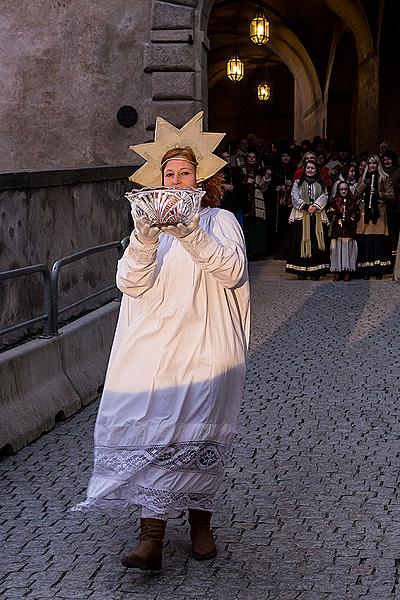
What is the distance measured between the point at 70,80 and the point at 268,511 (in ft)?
41.5

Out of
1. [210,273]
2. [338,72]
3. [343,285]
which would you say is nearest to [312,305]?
[343,285]

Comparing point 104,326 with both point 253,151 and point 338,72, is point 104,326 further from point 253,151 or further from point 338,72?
point 338,72

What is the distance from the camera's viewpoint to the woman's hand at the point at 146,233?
4996 millimetres

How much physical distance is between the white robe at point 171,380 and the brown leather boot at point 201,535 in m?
0.17

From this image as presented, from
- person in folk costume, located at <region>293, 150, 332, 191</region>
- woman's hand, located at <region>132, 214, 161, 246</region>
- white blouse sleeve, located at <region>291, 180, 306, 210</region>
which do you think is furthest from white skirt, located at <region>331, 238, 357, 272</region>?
woman's hand, located at <region>132, 214, 161, 246</region>

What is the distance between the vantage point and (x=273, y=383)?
9836mm

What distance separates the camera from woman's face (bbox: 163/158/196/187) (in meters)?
5.42

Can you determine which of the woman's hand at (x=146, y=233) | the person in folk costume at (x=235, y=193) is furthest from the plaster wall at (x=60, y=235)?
the person in folk costume at (x=235, y=193)

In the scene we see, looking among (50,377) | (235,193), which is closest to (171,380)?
(50,377)

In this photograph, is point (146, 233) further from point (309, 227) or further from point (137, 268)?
point (309, 227)

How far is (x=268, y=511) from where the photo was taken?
627 centimetres

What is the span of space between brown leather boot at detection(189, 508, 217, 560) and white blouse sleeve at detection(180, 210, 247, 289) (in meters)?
1.00

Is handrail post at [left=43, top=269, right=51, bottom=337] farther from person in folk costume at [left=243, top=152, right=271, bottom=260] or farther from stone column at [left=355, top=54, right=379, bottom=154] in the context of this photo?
stone column at [left=355, top=54, right=379, bottom=154]

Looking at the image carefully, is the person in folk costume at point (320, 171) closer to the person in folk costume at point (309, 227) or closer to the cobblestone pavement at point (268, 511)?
the person in folk costume at point (309, 227)
